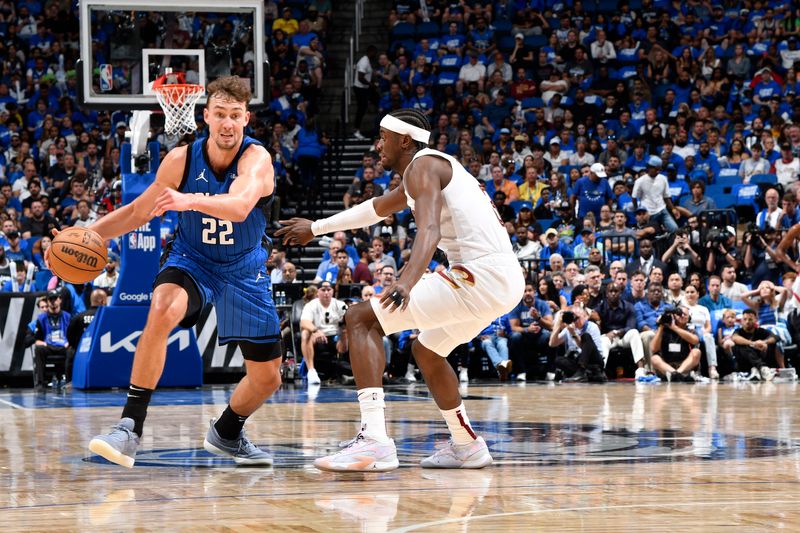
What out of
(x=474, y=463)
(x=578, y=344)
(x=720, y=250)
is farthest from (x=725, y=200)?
(x=474, y=463)

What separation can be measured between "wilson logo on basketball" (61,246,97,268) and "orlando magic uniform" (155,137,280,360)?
438 mm

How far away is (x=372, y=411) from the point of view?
5.78 m

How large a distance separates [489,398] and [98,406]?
3.73 m

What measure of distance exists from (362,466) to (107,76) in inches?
353

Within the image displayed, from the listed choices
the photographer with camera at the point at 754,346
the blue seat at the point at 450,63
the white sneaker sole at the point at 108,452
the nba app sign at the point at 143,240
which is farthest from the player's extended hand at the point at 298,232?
the blue seat at the point at 450,63

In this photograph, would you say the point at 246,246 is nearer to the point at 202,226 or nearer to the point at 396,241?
the point at 202,226

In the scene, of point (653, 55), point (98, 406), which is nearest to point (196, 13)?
point (98, 406)

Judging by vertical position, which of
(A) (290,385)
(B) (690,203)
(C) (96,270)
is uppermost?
(B) (690,203)

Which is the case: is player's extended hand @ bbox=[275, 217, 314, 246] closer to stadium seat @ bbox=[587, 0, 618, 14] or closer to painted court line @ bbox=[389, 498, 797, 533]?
painted court line @ bbox=[389, 498, 797, 533]

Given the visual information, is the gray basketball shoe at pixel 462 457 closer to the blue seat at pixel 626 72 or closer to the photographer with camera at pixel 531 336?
the photographer with camera at pixel 531 336

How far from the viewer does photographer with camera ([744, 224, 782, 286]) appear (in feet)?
53.2

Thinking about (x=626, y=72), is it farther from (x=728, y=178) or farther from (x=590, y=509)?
(x=590, y=509)

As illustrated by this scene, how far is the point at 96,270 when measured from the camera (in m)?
6.37

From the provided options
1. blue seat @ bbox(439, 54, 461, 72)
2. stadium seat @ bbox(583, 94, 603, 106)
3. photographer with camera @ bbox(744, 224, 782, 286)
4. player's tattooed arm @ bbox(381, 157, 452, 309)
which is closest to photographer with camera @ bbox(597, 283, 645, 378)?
photographer with camera @ bbox(744, 224, 782, 286)
